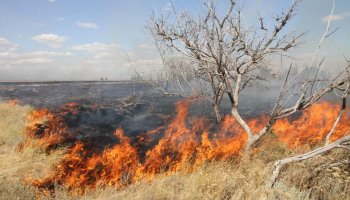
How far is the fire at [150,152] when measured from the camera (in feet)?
31.9

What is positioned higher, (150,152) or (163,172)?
(150,152)

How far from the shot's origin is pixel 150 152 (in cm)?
1231

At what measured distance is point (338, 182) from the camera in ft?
25.6

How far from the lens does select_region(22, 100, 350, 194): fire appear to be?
9.71 meters

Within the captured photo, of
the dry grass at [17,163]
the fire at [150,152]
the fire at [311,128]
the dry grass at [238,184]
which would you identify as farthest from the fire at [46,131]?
the fire at [311,128]

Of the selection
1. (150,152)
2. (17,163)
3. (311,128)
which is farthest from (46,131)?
(311,128)

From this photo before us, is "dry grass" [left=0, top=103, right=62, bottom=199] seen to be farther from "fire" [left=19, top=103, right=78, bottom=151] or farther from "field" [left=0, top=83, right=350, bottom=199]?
"fire" [left=19, top=103, right=78, bottom=151]

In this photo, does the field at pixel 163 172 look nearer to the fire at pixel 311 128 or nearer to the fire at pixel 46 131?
the fire at pixel 46 131

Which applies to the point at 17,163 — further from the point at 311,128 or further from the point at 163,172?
the point at 311,128

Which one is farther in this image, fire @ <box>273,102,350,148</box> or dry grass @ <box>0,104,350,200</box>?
fire @ <box>273,102,350,148</box>

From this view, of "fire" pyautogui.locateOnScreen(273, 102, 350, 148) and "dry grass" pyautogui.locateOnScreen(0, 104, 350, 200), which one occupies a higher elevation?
"fire" pyautogui.locateOnScreen(273, 102, 350, 148)

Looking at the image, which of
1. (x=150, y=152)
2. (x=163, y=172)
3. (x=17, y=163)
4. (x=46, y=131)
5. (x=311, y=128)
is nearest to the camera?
(x=163, y=172)

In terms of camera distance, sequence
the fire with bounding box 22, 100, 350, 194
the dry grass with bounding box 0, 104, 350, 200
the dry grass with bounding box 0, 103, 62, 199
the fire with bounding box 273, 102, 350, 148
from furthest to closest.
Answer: the fire with bounding box 273, 102, 350, 148
the fire with bounding box 22, 100, 350, 194
the dry grass with bounding box 0, 103, 62, 199
the dry grass with bounding box 0, 104, 350, 200

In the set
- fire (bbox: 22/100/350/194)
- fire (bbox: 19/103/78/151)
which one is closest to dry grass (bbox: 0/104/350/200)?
fire (bbox: 22/100/350/194)
